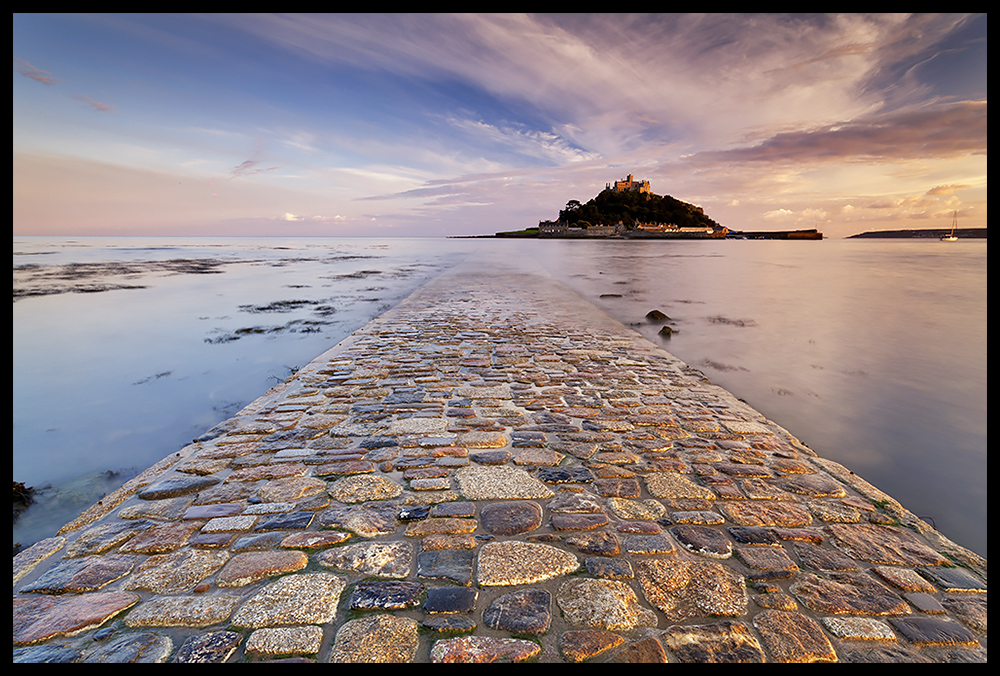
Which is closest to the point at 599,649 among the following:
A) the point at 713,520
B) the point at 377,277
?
the point at 713,520

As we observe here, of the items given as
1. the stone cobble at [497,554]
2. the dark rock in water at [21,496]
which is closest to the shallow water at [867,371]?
the stone cobble at [497,554]

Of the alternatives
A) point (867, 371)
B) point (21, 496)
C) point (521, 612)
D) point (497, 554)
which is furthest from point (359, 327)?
point (867, 371)

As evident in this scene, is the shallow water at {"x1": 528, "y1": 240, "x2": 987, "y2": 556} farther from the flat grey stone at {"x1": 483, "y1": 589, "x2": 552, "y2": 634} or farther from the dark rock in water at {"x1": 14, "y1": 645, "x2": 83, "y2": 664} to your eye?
the dark rock in water at {"x1": 14, "y1": 645, "x2": 83, "y2": 664}

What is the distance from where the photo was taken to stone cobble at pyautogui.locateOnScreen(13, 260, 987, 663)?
74.6 inches

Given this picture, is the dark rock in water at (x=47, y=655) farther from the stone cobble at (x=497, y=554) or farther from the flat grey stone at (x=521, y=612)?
the flat grey stone at (x=521, y=612)

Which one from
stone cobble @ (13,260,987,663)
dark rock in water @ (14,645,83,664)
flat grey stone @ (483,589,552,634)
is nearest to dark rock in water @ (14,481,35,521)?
stone cobble @ (13,260,987,663)

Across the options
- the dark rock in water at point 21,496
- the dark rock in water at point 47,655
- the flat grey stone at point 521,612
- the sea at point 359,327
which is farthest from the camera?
the sea at point 359,327

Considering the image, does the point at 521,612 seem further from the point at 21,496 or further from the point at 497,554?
the point at 21,496

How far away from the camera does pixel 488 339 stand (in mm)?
8219

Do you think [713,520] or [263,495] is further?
[263,495]

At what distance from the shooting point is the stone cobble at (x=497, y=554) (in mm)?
1896

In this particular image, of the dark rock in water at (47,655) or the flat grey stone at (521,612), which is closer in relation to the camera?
the dark rock in water at (47,655)
